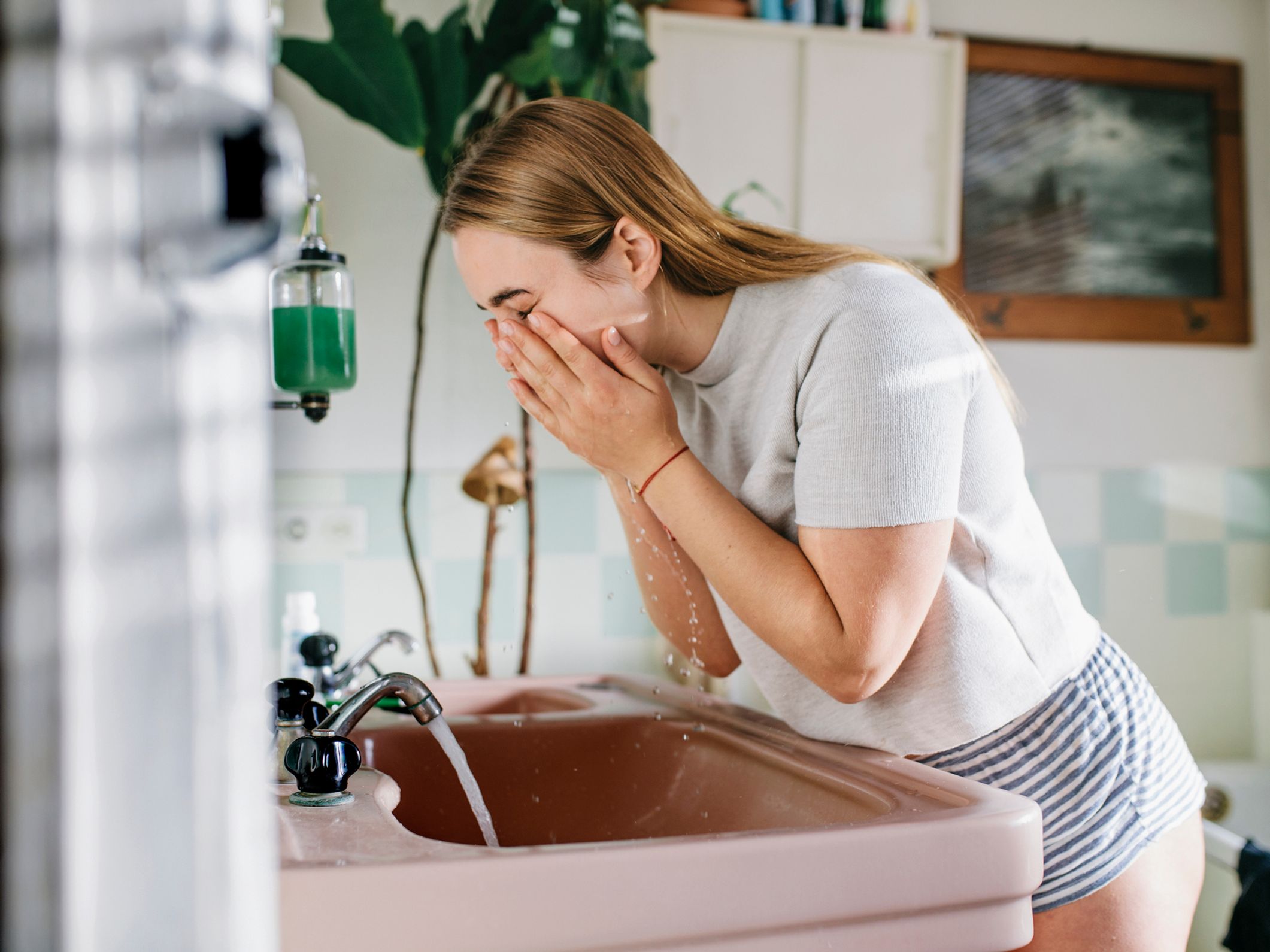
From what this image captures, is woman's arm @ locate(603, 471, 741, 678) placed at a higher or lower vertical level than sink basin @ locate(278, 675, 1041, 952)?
higher

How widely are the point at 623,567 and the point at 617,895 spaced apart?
1.38 meters

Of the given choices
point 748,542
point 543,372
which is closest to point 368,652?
point 543,372

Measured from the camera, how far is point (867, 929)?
0.59 m

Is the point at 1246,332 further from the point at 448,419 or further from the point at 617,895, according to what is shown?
the point at 617,895

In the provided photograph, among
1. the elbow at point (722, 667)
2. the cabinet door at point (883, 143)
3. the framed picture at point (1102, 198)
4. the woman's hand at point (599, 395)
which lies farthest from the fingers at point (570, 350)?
the framed picture at point (1102, 198)

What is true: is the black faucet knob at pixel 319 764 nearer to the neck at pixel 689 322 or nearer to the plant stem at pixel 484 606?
the neck at pixel 689 322

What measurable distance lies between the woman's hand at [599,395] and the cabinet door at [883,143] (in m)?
1.14

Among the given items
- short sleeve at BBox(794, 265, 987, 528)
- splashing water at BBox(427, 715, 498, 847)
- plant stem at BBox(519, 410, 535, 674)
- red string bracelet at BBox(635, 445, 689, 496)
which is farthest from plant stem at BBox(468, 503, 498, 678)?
short sleeve at BBox(794, 265, 987, 528)

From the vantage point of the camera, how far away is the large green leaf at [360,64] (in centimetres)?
151

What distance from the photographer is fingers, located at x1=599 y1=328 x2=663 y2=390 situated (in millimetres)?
845

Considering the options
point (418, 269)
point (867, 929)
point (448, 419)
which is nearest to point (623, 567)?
point (448, 419)

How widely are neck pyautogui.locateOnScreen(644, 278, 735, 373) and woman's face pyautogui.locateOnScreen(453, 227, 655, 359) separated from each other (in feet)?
0.10

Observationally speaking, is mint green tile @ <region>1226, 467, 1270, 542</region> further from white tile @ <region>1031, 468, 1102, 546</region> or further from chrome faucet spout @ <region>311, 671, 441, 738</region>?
chrome faucet spout @ <region>311, 671, 441, 738</region>

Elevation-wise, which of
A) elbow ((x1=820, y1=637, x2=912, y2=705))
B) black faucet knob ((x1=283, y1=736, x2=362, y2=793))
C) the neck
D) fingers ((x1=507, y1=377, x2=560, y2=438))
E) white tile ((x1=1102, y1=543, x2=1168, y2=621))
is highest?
the neck
